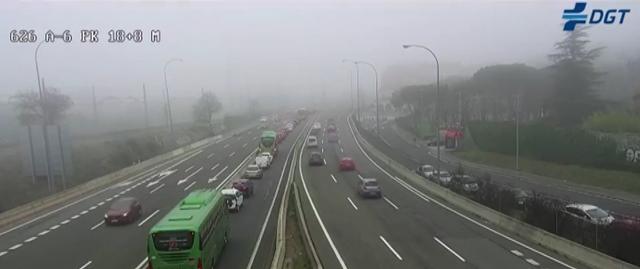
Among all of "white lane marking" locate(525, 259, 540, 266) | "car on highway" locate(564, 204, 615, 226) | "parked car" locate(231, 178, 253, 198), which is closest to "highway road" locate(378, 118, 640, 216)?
"car on highway" locate(564, 204, 615, 226)

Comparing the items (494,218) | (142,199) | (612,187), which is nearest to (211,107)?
(142,199)

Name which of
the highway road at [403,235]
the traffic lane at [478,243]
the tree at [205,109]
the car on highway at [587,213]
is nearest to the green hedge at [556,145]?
the car on highway at [587,213]

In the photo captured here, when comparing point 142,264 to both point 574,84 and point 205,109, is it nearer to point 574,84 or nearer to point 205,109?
point 574,84

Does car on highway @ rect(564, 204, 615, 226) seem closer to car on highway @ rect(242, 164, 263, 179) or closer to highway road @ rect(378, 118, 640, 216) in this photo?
highway road @ rect(378, 118, 640, 216)

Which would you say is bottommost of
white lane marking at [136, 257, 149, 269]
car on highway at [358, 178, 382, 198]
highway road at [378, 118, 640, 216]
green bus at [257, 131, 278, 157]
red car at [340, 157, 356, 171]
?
highway road at [378, 118, 640, 216]

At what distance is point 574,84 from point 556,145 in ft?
62.3

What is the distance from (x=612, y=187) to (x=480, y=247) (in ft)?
81.7

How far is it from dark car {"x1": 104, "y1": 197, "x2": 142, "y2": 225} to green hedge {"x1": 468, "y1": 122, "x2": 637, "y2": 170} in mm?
36509

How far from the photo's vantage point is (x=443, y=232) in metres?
23.1

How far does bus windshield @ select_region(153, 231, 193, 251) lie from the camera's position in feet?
51.4

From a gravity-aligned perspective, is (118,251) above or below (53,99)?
below

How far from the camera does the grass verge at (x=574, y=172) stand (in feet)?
127

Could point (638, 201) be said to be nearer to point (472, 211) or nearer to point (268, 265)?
point (472, 211)

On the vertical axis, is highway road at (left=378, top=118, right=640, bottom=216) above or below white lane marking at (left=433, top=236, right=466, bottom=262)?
below
